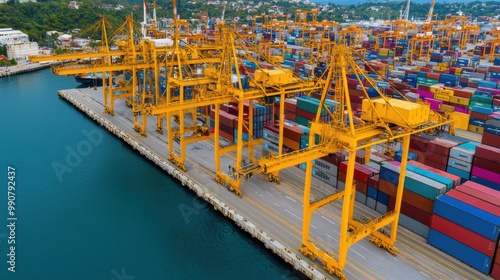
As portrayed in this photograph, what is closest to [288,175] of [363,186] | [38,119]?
[363,186]

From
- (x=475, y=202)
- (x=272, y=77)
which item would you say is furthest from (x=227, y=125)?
(x=475, y=202)

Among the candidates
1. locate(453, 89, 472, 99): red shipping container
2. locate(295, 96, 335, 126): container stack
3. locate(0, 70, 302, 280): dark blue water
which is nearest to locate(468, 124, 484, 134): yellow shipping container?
Answer: locate(453, 89, 472, 99): red shipping container

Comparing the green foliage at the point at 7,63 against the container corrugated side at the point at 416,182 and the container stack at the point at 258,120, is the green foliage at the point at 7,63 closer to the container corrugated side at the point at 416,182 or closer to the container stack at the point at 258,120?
the container stack at the point at 258,120

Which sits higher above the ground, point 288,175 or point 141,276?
point 288,175

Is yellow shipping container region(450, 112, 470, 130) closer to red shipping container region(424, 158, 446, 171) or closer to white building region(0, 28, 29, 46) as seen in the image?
red shipping container region(424, 158, 446, 171)

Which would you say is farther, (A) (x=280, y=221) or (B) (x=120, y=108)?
(B) (x=120, y=108)

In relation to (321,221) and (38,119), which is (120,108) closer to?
(38,119)

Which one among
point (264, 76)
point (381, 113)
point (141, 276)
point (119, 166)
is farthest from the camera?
point (119, 166)

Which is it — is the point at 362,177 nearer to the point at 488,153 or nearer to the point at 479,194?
the point at 479,194
